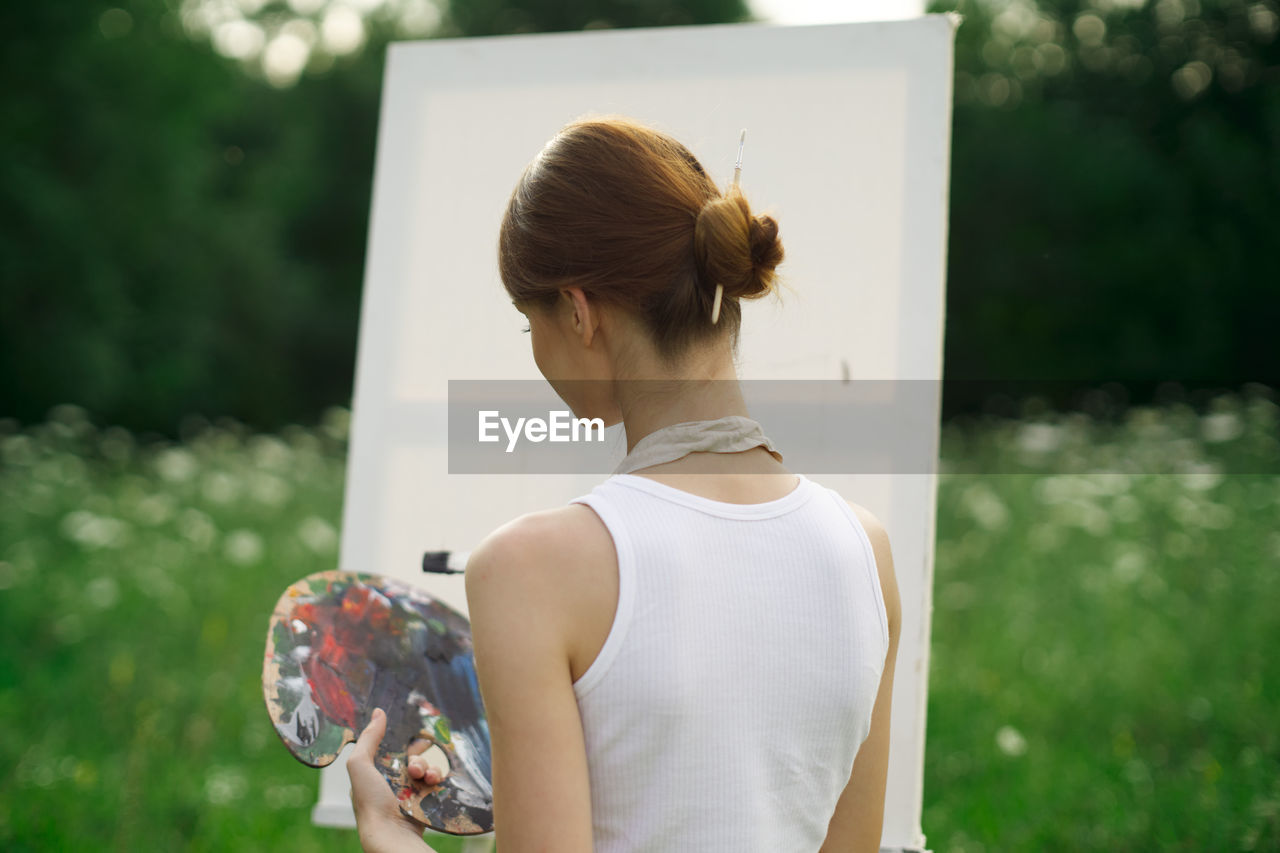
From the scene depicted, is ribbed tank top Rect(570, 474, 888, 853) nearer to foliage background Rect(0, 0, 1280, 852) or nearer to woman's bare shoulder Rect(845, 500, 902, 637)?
woman's bare shoulder Rect(845, 500, 902, 637)

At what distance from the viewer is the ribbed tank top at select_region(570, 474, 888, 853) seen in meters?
0.82

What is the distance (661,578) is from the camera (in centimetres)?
82

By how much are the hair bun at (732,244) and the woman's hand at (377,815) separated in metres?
0.58

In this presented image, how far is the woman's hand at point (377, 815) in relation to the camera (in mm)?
970

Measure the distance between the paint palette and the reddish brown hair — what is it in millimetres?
529

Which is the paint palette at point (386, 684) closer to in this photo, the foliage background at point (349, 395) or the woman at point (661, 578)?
the woman at point (661, 578)

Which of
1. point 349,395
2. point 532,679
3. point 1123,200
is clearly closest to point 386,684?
point 532,679

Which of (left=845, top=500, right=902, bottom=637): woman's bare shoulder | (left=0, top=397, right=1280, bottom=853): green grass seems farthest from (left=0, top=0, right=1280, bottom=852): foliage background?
(left=845, top=500, right=902, bottom=637): woman's bare shoulder

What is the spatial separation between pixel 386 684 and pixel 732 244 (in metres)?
0.68

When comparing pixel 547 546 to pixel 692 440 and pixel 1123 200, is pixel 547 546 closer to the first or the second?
pixel 692 440

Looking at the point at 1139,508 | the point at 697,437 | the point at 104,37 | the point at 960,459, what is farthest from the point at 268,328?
the point at 697,437

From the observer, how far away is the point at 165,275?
10859 mm

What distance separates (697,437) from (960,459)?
533 centimetres

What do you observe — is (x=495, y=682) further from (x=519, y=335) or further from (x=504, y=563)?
(x=519, y=335)
